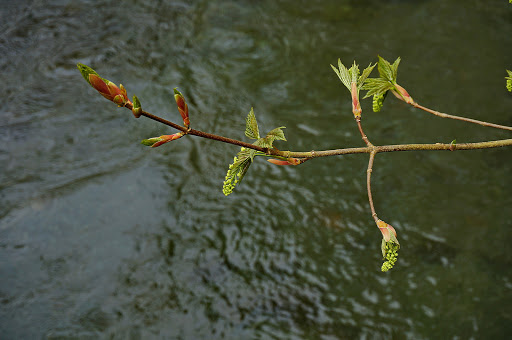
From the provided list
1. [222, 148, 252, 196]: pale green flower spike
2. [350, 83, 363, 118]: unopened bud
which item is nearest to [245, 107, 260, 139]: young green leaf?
[222, 148, 252, 196]: pale green flower spike

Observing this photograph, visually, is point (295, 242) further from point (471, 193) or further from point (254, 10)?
point (254, 10)

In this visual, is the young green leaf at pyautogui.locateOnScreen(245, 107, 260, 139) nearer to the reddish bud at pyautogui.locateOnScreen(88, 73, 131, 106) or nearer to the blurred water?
the reddish bud at pyautogui.locateOnScreen(88, 73, 131, 106)

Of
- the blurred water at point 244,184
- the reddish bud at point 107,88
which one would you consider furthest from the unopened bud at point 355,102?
the blurred water at point 244,184

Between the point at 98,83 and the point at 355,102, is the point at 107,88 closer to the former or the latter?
the point at 98,83

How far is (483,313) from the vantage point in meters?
2.95

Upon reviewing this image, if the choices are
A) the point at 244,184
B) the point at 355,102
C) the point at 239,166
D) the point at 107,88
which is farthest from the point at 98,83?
the point at 244,184

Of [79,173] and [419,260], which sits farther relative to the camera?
[79,173]

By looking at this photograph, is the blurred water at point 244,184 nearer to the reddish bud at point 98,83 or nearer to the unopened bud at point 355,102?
the unopened bud at point 355,102

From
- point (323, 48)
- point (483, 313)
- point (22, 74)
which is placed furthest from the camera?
point (323, 48)

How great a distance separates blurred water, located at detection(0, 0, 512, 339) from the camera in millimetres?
2932

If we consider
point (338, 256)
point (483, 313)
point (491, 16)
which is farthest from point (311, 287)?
point (491, 16)

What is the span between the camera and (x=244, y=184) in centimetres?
358

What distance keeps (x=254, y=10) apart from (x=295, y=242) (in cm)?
289

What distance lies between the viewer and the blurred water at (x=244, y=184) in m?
2.93
